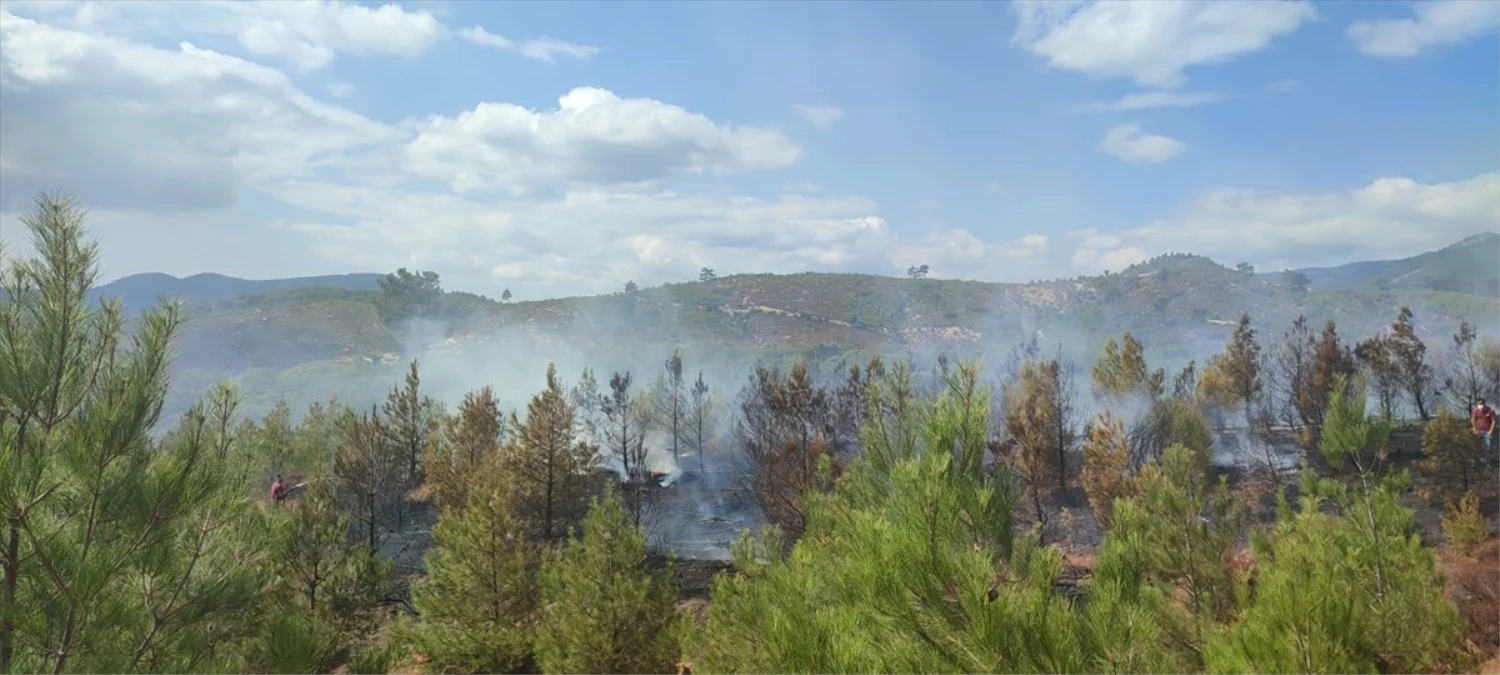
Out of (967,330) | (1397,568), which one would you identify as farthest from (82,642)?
(967,330)

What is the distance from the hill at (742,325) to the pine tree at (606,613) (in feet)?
198

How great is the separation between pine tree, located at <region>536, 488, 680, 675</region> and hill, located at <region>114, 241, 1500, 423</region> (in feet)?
198

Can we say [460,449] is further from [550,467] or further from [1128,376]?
[1128,376]

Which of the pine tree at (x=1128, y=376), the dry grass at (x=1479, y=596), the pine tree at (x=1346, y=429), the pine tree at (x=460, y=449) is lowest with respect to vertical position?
the dry grass at (x=1479, y=596)

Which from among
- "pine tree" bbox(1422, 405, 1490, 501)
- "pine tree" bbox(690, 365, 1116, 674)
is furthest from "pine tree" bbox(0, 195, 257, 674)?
"pine tree" bbox(1422, 405, 1490, 501)

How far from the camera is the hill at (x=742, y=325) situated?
83.6m

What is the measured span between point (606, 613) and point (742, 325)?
333ft

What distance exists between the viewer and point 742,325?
374ft

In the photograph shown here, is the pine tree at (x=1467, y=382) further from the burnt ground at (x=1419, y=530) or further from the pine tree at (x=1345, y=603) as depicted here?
the pine tree at (x=1345, y=603)

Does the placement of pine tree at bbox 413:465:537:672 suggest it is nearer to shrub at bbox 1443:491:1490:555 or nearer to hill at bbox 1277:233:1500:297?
shrub at bbox 1443:491:1490:555

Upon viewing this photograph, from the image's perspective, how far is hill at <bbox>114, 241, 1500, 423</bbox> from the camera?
83.6 meters

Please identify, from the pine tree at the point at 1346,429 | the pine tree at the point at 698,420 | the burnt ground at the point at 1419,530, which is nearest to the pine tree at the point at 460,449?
the burnt ground at the point at 1419,530

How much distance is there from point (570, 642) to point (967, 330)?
10000 centimetres

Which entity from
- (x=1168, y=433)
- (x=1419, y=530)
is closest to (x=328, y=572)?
(x=1419, y=530)
